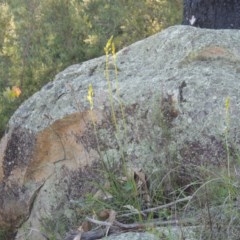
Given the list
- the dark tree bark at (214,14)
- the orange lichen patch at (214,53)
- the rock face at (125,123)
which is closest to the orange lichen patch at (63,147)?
the rock face at (125,123)

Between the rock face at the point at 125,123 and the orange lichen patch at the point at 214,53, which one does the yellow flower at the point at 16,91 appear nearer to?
the rock face at the point at 125,123

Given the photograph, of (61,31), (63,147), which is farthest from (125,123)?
(61,31)

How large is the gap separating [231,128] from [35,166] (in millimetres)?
1195

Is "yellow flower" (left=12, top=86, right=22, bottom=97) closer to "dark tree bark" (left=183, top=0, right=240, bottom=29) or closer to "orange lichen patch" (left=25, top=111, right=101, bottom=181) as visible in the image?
"dark tree bark" (left=183, top=0, right=240, bottom=29)

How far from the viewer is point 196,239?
298cm

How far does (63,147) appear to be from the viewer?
4188mm

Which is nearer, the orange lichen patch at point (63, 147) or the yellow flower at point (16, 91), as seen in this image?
the orange lichen patch at point (63, 147)

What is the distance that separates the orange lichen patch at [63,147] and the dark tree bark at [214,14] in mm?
1815

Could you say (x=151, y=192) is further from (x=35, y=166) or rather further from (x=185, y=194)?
(x=35, y=166)

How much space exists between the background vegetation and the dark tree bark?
1256 mm

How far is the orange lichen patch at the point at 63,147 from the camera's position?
407cm

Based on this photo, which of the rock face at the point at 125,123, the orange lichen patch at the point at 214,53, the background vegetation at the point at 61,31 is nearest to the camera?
the rock face at the point at 125,123

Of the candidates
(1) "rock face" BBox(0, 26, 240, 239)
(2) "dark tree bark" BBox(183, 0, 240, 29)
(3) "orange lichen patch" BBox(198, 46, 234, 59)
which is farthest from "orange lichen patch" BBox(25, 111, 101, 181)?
(2) "dark tree bark" BBox(183, 0, 240, 29)

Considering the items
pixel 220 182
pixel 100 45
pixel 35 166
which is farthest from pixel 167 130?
pixel 100 45
